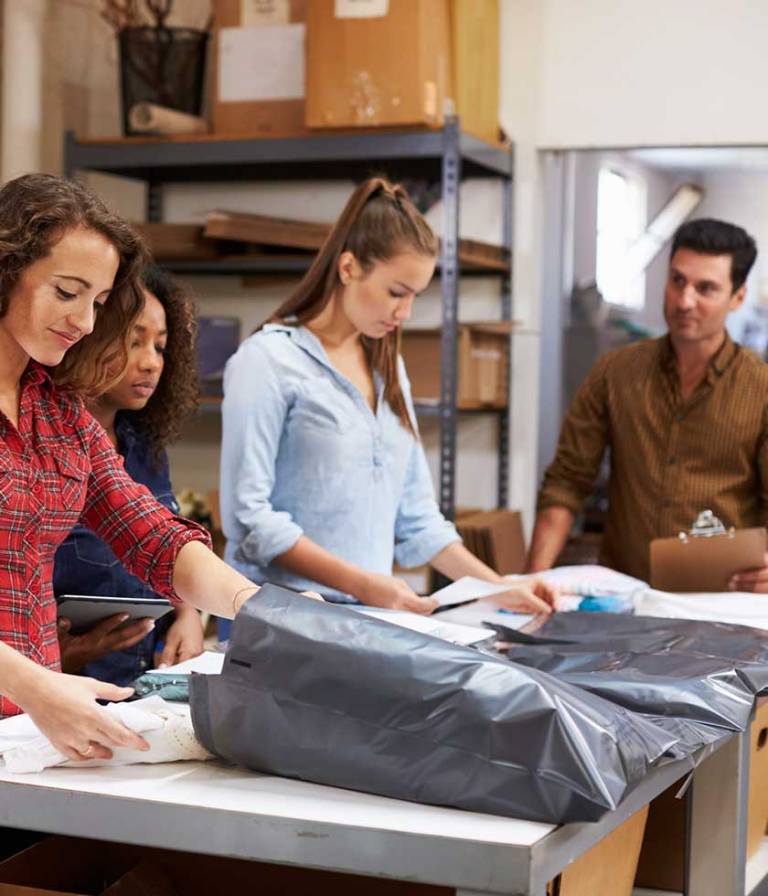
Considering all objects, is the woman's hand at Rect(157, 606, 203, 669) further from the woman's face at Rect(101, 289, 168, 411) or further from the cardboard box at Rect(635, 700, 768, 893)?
the cardboard box at Rect(635, 700, 768, 893)

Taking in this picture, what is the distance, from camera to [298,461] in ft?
7.64

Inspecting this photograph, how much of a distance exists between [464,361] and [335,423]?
1647mm

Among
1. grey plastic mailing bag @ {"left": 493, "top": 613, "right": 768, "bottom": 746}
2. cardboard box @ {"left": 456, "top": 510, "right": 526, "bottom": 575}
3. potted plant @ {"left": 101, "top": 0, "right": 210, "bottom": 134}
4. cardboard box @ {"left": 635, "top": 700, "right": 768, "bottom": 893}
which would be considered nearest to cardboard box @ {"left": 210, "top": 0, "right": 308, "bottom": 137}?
potted plant @ {"left": 101, "top": 0, "right": 210, "bottom": 134}

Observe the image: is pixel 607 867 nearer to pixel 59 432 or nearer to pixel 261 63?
pixel 59 432

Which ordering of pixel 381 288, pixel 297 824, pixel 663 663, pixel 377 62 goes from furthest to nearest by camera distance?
pixel 377 62 < pixel 381 288 < pixel 663 663 < pixel 297 824

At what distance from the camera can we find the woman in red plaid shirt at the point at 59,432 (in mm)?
1525

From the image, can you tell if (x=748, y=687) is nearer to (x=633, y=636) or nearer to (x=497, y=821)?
(x=633, y=636)

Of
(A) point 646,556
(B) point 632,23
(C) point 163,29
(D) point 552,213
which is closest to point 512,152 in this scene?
(D) point 552,213

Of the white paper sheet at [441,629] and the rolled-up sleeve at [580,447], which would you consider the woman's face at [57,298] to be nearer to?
the white paper sheet at [441,629]

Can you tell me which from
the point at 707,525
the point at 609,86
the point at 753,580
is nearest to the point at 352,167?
the point at 609,86

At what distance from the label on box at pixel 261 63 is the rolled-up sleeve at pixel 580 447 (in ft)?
4.75

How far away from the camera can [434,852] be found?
1155mm

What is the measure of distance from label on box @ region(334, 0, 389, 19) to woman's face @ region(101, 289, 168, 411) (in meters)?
1.69

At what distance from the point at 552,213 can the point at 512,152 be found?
0.24 m
